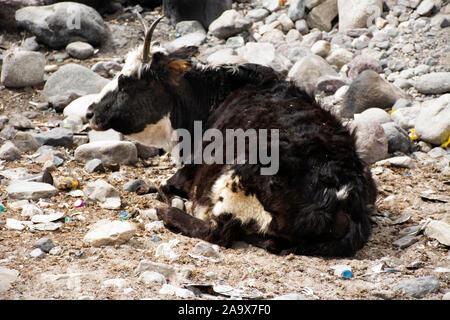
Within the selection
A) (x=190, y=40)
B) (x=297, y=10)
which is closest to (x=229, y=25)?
(x=190, y=40)

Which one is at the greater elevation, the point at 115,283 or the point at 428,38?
the point at 428,38

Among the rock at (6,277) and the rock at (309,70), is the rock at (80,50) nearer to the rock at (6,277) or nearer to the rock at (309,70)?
the rock at (309,70)

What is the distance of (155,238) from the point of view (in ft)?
13.4

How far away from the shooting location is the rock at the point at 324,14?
9.25 m

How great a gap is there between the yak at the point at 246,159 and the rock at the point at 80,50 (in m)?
3.91

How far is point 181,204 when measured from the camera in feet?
15.8

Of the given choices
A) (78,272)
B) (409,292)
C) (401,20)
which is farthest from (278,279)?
(401,20)

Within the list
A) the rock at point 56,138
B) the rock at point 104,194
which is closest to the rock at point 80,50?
the rock at point 56,138

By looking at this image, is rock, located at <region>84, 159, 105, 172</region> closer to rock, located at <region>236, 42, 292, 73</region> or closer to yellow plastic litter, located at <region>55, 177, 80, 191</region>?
yellow plastic litter, located at <region>55, 177, 80, 191</region>

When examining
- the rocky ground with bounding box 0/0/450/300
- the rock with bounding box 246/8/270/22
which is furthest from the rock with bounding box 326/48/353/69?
the rock with bounding box 246/8/270/22

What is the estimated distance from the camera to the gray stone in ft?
19.2

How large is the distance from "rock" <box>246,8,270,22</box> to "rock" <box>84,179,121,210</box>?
6079 millimetres

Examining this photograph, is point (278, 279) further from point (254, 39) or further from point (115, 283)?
point (254, 39)

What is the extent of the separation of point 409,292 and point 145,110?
2.86 metres
